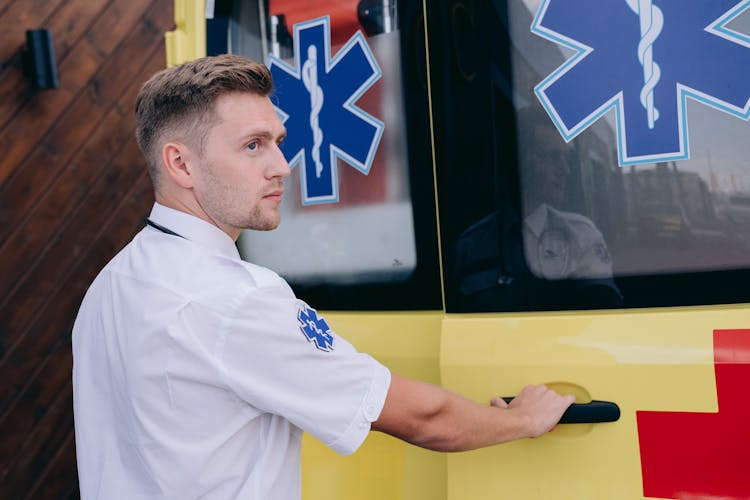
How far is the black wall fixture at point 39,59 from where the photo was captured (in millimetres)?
3281

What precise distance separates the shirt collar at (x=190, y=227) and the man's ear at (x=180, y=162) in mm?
47

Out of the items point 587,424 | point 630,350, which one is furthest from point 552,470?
point 630,350

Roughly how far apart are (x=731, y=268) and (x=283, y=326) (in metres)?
0.64

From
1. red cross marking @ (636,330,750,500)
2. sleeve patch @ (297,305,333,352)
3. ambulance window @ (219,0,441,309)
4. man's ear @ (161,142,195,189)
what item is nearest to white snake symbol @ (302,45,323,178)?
ambulance window @ (219,0,441,309)

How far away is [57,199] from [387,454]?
8.27 ft

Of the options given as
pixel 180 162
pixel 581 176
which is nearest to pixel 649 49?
pixel 581 176

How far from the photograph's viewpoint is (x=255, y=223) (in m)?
1.26

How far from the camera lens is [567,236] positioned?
4.05ft

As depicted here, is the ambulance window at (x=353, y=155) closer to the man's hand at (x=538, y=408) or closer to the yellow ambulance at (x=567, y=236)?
the yellow ambulance at (x=567, y=236)

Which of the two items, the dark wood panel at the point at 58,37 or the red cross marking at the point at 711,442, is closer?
the red cross marking at the point at 711,442

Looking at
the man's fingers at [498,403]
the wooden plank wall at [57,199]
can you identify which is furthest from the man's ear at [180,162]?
the wooden plank wall at [57,199]

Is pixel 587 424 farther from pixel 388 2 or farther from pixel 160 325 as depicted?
pixel 388 2

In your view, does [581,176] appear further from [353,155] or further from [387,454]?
[387,454]

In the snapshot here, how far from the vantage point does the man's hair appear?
1.22m
